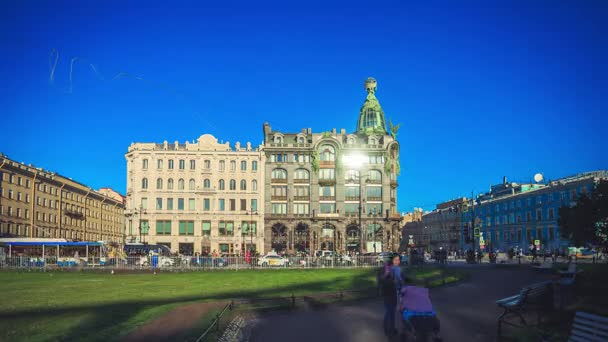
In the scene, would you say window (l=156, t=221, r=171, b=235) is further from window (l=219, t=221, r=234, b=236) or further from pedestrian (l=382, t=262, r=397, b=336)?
pedestrian (l=382, t=262, r=397, b=336)

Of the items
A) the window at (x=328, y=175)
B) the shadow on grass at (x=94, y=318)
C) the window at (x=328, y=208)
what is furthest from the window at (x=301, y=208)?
the shadow on grass at (x=94, y=318)

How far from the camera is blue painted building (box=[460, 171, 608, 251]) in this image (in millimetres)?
85562

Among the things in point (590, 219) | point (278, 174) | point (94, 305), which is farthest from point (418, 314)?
point (278, 174)

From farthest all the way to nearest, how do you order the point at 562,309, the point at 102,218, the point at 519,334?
the point at 102,218 < the point at 562,309 < the point at 519,334

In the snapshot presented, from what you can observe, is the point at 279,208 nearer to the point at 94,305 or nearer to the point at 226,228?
the point at 226,228

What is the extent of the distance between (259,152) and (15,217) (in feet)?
117

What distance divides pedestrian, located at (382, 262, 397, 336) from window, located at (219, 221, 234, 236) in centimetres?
7028

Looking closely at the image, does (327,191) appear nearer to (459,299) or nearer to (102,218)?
(102,218)

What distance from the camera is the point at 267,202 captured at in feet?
276

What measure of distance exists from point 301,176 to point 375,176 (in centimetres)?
1161

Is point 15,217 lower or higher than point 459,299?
higher

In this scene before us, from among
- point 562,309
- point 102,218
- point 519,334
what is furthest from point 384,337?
point 102,218

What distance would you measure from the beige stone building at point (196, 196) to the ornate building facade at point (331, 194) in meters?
2.75

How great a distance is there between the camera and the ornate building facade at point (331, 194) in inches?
3280
